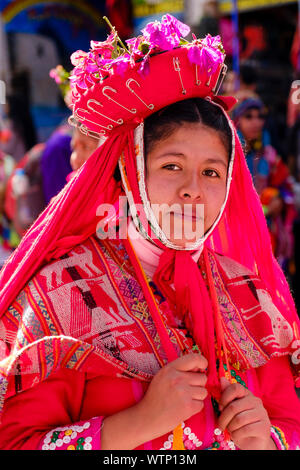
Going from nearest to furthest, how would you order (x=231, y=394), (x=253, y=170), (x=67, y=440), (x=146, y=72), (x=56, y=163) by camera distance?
1. (x=67, y=440)
2. (x=231, y=394)
3. (x=146, y=72)
4. (x=253, y=170)
5. (x=56, y=163)

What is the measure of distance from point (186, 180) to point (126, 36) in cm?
742

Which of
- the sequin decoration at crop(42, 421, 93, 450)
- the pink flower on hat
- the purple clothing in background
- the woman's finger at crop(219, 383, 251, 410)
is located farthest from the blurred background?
the sequin decoration at crop(42, 421, 93, 450)

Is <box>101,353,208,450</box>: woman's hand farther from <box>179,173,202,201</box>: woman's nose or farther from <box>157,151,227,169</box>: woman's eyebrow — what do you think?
<box>157,151,227,169</box>: woman's eyebrow

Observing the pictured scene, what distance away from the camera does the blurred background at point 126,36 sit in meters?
4.71

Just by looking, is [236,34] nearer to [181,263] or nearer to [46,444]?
[181,263]

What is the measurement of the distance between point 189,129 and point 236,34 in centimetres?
515

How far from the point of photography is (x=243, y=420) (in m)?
1.53

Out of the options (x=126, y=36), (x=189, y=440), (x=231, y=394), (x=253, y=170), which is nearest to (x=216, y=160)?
(x=231, y=394)

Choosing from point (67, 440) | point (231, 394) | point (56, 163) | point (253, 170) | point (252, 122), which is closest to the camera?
point (67, 440)

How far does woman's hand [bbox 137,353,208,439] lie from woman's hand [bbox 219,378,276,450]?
0.08m

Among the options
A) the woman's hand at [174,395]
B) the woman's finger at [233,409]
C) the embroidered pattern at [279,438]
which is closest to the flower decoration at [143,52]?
the woman's hand at [174,395]

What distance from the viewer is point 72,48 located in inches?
352

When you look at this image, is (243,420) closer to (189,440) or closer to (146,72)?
(189,440)

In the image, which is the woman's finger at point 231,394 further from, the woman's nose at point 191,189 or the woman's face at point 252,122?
the woman's face at point 252,122
